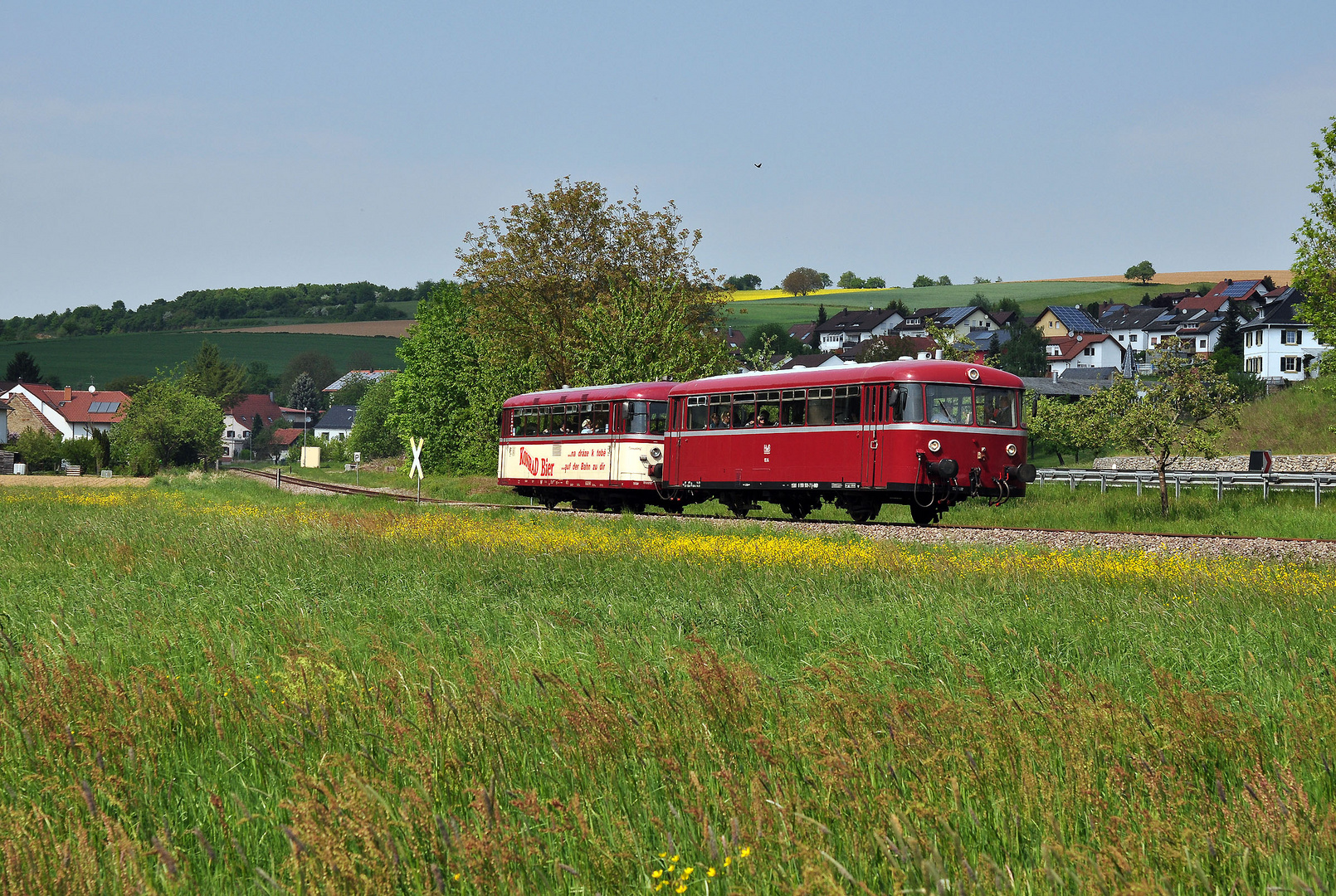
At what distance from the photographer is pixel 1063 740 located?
434 centimetres

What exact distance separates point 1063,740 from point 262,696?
12.4ft

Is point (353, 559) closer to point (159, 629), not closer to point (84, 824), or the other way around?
point (159, 629)

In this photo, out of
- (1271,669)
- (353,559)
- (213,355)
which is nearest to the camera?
(1271,669)

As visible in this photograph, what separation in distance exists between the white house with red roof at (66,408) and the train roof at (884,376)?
326 feet

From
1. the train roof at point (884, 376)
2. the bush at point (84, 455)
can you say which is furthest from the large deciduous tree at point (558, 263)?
the bush at point (84, 455)

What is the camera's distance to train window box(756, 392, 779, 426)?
25.3 m

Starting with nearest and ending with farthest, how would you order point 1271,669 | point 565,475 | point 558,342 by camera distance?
point 1271,669 → point 565,475 → point 558,342

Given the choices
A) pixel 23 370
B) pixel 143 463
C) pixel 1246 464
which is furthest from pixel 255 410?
pixel 1246 464

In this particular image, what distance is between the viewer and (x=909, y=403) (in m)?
22.7

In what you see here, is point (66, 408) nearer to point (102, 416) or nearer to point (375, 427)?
point (102, 416)

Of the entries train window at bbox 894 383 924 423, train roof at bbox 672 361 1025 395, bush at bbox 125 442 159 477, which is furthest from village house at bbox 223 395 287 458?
train window at bbox 894 383 924 423

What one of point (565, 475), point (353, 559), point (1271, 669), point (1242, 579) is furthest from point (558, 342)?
point (1271, 669)

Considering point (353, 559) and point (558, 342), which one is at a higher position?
point (558, 342)

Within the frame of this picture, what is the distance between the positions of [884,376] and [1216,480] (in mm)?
11975
